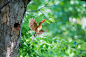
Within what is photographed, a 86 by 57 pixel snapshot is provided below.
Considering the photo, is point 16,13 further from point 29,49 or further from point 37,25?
point 29,49

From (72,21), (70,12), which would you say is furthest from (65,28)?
(70,12)

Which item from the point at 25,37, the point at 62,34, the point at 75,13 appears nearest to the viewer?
the point at 25,37

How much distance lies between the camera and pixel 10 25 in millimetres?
753

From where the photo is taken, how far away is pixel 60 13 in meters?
3.50

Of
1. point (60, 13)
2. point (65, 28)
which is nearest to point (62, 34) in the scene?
point (65, 28)

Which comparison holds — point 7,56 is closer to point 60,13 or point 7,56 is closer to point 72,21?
point 60,13

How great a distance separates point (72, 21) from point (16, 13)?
3.17 meters

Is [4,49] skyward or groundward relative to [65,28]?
groundward

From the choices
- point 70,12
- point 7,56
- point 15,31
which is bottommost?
point 7,56

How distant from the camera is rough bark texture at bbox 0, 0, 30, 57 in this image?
0.73m

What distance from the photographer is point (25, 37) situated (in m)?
1.15

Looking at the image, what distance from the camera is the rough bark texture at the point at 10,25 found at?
0.73m

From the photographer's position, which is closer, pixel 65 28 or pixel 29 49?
pixel 29 49

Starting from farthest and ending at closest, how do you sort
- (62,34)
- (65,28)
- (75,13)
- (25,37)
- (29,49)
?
(62,34) → (65,28) → (75,13) → (25,37) → (29,49)
